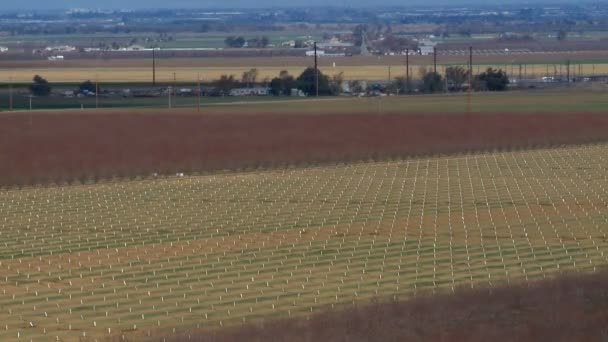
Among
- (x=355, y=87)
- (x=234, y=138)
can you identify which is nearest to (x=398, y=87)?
(x=355, y=87)

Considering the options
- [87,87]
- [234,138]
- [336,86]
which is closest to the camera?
[234,138]

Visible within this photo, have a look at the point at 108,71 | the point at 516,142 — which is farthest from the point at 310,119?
the point at 108,71

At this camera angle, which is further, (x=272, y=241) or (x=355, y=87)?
(x=355, y=87)

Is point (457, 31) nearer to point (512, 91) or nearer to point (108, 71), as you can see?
point (108, 71)

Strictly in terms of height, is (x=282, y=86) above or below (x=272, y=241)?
below

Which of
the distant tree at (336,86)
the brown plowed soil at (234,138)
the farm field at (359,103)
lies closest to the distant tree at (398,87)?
the distant tree at (336,86)

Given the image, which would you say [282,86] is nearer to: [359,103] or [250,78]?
[250,78]
